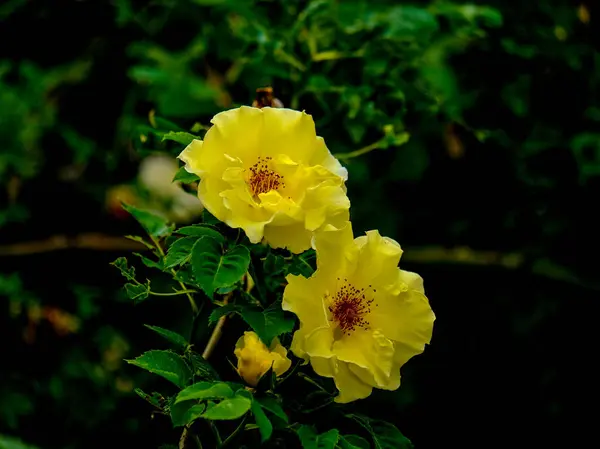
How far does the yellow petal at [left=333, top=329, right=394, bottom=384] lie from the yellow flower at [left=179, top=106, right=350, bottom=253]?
85 millimetres

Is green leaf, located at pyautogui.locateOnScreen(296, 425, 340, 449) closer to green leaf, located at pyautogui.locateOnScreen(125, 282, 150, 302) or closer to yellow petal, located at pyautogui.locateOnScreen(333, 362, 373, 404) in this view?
yellow petal, located at pyautogui.locateOnScreen(333, 362, 373, 404)

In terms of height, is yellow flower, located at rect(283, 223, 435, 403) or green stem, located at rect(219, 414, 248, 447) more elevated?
yellow flower, located at rect(283, 223, 435, 403)

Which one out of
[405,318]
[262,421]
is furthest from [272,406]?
[405,318]

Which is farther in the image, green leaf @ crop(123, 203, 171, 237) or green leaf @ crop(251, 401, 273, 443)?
green leaf @ crop(123, 203, 171, 237)

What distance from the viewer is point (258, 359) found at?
24.1 inches

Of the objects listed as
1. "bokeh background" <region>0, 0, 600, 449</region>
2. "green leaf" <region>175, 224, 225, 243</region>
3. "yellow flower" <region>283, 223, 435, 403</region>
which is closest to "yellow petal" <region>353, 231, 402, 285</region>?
"yellow flower" <region>283, 223, 435, 403</region>

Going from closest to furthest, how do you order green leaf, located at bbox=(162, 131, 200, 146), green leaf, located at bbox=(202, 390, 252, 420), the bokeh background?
green leaf, located at bbox=(202, 390, 252, 420)
green leaf, located at bbox=(162, 131, 200, 146)
the bokeh background

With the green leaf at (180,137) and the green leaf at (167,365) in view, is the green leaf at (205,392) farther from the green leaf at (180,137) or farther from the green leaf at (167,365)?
the green leaf at (180,137)

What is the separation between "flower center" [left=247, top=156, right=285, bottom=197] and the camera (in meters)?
0.64

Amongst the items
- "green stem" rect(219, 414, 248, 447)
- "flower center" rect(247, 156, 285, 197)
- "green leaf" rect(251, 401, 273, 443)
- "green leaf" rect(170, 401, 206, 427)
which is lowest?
"green stem" rect(219, 414, 248, 447)

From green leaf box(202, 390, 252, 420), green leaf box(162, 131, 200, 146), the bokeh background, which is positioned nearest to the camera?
green leaf box(202, 390, 252, 420)

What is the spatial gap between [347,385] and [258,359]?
0.07 meters

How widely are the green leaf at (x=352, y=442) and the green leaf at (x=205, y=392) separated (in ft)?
0.33

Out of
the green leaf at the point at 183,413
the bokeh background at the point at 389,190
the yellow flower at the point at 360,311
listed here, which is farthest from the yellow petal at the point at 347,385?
the bokeh background at the point at 389,190
